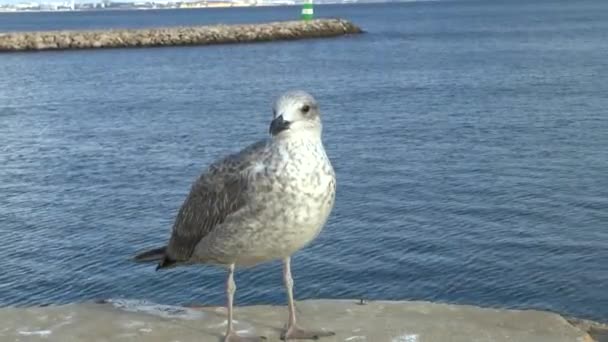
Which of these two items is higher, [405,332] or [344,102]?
[405,332]

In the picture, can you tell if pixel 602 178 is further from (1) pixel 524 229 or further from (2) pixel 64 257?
(2) pixel 64 257

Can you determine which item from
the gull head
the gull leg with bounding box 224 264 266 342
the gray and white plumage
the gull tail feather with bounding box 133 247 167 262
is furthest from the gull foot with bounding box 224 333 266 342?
the gull head

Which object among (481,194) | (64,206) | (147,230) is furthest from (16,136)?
(481,194)

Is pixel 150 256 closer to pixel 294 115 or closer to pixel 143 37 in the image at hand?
pixel 294 115

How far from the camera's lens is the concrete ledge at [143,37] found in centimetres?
8594

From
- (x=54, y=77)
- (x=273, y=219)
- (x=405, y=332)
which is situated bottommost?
(x=54, y=77)

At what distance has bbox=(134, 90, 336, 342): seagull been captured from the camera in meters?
6.15

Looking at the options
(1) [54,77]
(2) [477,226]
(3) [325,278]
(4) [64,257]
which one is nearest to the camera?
(3) [325,278]

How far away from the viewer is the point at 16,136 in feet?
100

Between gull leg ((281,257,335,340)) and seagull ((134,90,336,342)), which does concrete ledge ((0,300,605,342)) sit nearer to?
gull leg ((281,257,335,340))

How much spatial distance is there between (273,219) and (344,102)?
3158 centimetres

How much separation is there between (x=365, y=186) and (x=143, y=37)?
69797 mm

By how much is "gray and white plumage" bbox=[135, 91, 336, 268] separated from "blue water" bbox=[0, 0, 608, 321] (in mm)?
6339

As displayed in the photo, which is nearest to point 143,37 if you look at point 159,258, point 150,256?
point 150,256
